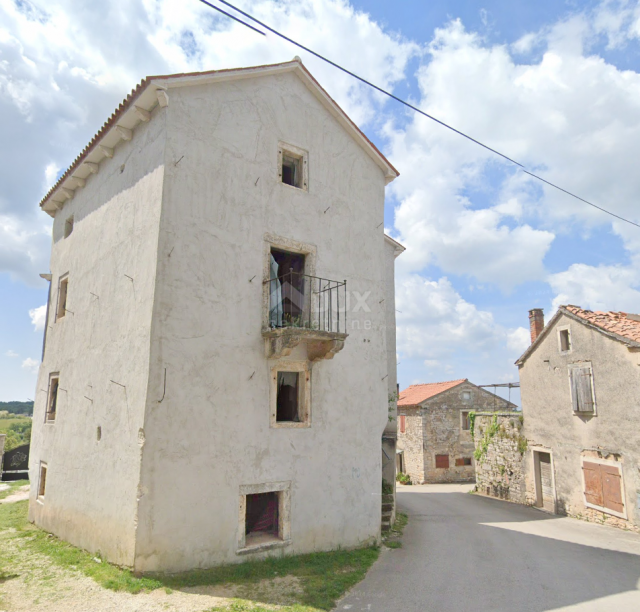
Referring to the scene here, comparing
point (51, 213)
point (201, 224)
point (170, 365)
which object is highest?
point (51, 213)

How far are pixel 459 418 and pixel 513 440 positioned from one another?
31.1 ft

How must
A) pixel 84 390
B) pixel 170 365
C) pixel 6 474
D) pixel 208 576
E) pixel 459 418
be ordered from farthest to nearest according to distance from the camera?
pixel 459 418 → pixel 6 474 → pixel 84 390 → pixel 170 365 → pixel 208 576

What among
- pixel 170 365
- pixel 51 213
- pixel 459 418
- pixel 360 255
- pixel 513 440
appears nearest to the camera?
pixel 170 365

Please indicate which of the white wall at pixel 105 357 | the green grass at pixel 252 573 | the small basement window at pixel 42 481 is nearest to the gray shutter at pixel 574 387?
the green grass at pixel 252 573

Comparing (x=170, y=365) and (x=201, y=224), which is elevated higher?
(x=201, y=224)

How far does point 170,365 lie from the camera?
9.62 metres

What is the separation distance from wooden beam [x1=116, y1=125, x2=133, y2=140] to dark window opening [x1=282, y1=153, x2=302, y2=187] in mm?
3929

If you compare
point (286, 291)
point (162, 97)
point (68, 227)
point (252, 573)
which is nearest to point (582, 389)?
point (286, 291)

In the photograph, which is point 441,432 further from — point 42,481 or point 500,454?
point 42,481

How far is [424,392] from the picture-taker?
104ft

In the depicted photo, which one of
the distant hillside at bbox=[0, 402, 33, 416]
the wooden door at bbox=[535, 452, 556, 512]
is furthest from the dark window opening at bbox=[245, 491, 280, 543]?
the distant hillside at bbox=[0, 402, 33, 416]

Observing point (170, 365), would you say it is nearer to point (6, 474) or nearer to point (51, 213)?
point (51, 213)

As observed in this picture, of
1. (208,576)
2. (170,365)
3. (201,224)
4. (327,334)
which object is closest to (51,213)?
(201,224)

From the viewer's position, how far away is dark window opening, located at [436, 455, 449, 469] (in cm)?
2916
